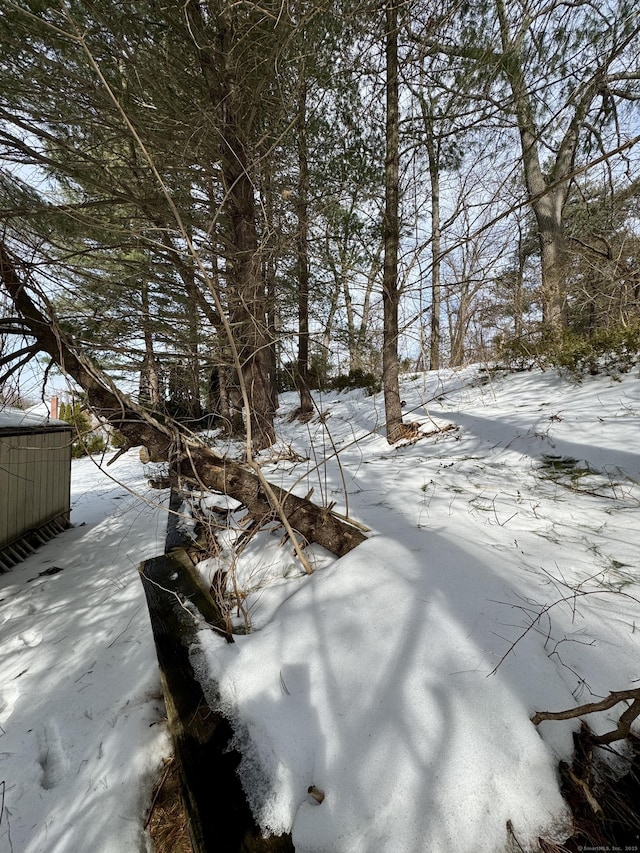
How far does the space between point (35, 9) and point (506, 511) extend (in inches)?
205

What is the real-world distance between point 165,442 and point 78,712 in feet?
4.35

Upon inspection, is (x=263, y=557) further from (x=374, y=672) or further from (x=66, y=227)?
(x=66, y=227)

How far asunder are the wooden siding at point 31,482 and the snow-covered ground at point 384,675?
1400 millimetres

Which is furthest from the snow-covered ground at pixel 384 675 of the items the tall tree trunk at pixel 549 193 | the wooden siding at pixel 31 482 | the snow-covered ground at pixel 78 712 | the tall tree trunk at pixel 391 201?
the tall tree trunk at pixel 549 193

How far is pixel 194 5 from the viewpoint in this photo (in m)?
3.05

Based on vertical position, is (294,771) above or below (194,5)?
below

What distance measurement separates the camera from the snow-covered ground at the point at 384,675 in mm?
822

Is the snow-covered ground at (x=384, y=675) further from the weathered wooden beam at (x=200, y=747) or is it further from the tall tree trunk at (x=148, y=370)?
the tall tree trunk at (x=148, y=370)

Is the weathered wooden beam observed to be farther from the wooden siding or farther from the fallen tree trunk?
the wooden siding

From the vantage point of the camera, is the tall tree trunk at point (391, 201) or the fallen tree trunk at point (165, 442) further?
the tall tree trunk at point (391, 201)

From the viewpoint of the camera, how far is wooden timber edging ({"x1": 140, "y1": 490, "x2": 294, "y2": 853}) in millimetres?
840

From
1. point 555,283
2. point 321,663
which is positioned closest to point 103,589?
point 321,663

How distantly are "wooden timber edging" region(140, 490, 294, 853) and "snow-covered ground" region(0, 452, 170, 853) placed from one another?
0.27 m

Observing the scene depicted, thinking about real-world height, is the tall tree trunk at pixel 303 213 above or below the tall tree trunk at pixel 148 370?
above
